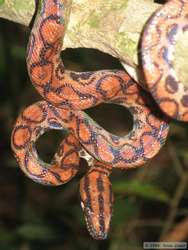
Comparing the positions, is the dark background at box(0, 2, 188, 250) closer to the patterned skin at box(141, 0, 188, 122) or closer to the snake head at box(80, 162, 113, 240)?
the snake head at box(80, 162, 113, 240)

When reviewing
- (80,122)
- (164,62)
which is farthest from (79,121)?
(164,62)

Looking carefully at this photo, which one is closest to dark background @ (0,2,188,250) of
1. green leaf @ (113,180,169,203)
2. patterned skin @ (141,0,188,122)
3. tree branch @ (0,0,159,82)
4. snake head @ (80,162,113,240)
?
green leaf @ (113,180,169,203)

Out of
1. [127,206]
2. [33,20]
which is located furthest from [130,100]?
[127,206]

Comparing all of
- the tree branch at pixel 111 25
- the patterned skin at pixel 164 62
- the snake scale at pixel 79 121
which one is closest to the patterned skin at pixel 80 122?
the snake scale at pixel 79 121

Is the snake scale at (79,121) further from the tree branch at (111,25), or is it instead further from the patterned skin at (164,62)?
the patterned skin at (164,62)

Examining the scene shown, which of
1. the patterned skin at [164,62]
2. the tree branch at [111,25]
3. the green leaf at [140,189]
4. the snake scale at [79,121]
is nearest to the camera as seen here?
the patterned skin at [164,62]

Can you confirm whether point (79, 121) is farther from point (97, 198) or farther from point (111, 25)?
point (111, 25)
